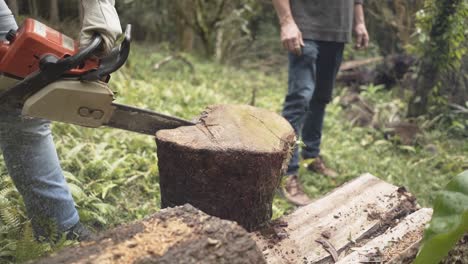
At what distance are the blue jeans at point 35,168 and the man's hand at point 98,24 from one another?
1.15ft

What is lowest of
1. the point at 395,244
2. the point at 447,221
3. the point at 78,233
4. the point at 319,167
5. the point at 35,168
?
the point at 319,167

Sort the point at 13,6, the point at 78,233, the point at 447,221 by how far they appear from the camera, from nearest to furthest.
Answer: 1. the point at 447,221
2. the point at 78,233
3. the point at 13,6

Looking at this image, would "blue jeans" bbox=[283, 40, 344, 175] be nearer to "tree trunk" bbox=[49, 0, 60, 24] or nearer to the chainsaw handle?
the chainsaw handle

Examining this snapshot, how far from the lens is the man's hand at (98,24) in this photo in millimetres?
1801

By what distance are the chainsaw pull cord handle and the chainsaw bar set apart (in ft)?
0.97

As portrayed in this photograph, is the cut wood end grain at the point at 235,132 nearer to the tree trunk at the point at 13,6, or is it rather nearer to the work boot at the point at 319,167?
the work boot at the point at 319,167

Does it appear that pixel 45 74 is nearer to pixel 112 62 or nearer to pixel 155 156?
pixel 112 62

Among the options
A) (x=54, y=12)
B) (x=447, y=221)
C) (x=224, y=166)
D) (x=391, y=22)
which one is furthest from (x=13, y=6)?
(x=391, y=22)

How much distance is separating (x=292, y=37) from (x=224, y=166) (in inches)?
50.9

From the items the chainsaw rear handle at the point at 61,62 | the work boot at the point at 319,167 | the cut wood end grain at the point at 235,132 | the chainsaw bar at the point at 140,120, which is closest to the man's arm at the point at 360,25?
the work boot at the point at 319,167

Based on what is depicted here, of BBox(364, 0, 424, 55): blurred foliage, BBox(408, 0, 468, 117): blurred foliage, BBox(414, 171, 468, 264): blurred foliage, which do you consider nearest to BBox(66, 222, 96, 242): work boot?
BBox(414, 171, 468, 264): blurred foliage

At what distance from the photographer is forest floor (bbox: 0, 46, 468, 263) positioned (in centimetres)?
257

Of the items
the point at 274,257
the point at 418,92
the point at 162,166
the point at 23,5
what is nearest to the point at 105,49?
the point at 162,166

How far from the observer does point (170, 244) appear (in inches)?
54.4
